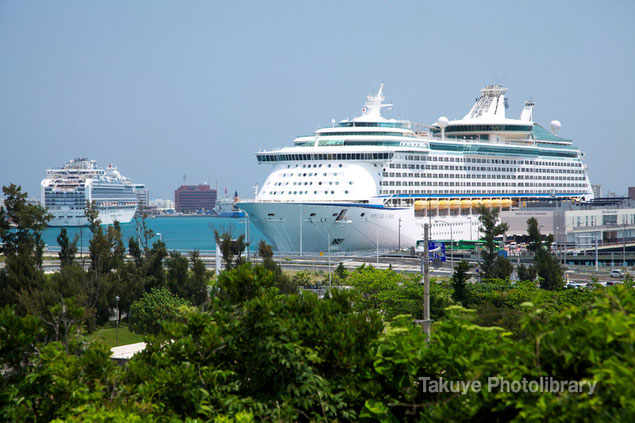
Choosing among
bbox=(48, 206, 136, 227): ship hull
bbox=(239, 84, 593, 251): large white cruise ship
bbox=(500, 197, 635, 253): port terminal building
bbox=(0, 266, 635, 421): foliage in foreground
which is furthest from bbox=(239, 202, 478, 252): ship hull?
bbox=(48, 206, 136, 227): ship hull

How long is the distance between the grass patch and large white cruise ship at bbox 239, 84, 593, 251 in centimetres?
2271

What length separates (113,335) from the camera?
1292 inches

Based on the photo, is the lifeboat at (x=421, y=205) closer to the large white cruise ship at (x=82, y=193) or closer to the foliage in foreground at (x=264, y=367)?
the foliage in foreground at (x=264, y=367)

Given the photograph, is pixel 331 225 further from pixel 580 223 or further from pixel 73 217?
pixel 73 217

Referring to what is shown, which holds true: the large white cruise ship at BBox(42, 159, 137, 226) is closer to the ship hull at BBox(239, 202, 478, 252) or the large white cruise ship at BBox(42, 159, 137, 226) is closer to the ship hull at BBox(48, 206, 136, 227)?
the ship hull at BBox(48, 206, 136, 227)

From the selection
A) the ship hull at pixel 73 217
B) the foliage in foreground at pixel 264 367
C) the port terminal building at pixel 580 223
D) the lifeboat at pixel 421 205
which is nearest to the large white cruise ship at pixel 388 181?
the lifeboat at pixel 421 205

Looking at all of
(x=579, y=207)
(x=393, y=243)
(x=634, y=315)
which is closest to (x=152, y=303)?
(x=634, y=315)

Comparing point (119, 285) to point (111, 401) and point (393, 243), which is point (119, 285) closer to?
point (111, 401)

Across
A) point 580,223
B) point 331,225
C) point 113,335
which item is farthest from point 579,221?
point 113,335

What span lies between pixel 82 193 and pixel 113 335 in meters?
132

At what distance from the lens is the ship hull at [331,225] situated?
55969mm

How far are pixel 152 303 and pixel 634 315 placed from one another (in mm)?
26448

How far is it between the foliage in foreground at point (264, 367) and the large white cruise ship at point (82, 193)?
472 feet

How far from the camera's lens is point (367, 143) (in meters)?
61.0
